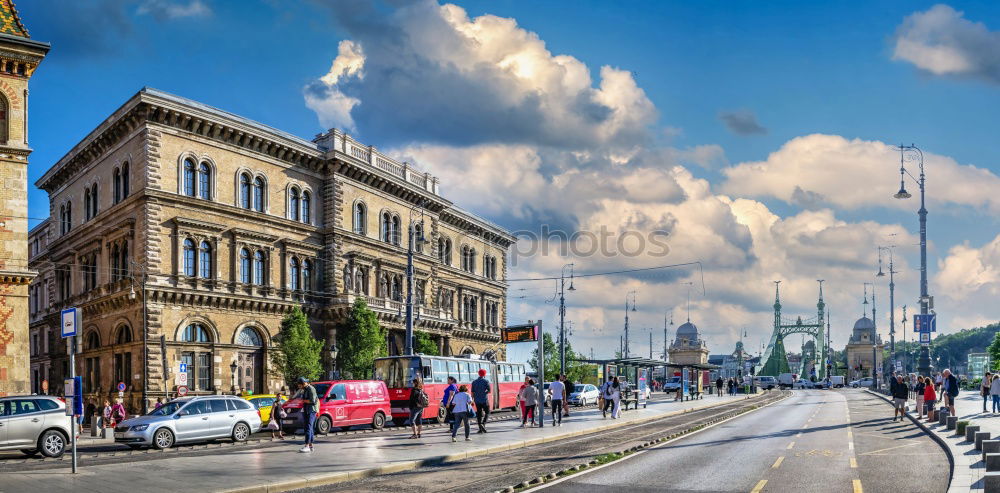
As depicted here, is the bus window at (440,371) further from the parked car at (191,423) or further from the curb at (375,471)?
the curb at (375,471)

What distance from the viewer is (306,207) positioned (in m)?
57.8

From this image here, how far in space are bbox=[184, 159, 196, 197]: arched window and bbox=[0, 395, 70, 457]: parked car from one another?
25611 mm

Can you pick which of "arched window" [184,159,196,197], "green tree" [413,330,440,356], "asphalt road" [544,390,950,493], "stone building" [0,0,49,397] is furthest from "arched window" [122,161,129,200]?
"asphalt road" [544,390,950,493]

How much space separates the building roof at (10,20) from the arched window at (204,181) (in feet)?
47.6

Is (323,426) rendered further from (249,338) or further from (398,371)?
(249,338)

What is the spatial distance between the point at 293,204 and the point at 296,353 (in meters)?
9.80

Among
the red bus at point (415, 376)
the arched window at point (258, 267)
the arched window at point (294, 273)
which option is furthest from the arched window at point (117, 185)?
the red bus at point (415, 376)

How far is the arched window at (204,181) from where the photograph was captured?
1977 inches

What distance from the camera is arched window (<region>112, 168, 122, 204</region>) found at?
50534 millimetres

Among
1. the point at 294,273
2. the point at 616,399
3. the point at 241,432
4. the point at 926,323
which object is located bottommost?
the point at 616,399

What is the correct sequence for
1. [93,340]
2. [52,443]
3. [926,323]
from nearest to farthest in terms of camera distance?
[52,443], [926,323], [93,340]

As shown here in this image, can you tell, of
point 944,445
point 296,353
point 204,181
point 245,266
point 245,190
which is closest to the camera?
point 944,445

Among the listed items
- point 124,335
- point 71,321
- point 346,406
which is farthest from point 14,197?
point 71,321

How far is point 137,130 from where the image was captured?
4834 cm
